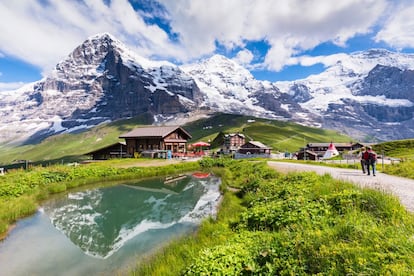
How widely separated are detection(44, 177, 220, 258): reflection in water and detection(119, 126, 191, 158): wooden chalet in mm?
37164

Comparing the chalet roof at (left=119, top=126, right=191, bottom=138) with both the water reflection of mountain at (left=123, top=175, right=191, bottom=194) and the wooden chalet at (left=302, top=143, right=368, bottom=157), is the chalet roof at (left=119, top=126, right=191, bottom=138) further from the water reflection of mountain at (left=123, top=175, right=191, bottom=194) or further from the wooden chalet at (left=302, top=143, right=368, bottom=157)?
the wooden chalet at (left=302, top=143, right=368, bottom=157)

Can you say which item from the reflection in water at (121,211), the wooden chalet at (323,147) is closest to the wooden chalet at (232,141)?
the wooden chalet at (323,147)

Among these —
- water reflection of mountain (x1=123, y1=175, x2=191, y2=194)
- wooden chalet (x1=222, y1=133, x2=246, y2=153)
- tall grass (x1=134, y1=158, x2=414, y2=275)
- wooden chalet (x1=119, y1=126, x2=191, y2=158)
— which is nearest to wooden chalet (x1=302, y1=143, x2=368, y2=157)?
wooden chalet (x1=222, y1=133, x2=246, y2=153)

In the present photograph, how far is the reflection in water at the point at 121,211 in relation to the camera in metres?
15.8

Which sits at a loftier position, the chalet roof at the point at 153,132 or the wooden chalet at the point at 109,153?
the chalet roof at the point at 153,132

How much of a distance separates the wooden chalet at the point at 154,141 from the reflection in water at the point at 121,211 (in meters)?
37.2

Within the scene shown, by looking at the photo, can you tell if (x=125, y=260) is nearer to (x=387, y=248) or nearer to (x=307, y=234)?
(x=307, y=234)

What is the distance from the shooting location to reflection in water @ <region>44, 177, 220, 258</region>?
621 inches

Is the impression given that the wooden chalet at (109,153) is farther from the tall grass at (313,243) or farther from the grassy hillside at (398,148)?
the grassy hillside at (398,148)

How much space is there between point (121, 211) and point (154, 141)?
159ft

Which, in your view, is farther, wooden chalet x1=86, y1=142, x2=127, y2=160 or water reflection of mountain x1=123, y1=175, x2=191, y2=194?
wooden chalet x1=86, y1=142, x2=127, y2=160

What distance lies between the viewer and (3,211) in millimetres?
18453

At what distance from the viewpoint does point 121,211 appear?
21609 millimetres

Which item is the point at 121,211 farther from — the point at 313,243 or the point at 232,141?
the point at 232,141
